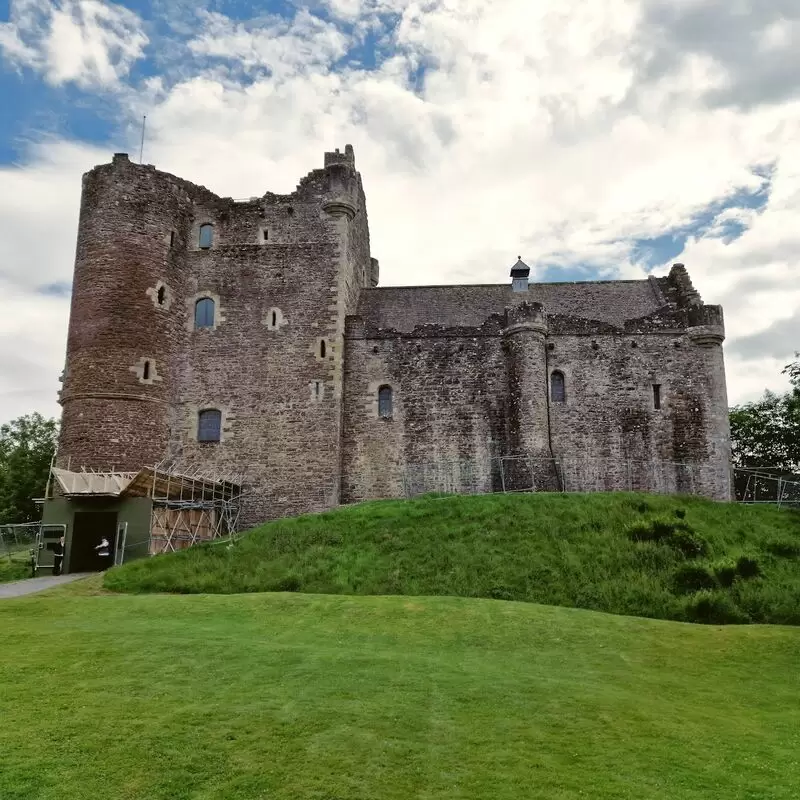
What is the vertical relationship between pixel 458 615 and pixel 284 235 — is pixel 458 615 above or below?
below

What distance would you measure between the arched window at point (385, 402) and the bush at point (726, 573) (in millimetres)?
14656

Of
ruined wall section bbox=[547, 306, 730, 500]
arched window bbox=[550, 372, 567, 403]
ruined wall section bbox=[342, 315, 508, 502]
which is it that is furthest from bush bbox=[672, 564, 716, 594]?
arched window bbox=[550, 372, 567, 403]

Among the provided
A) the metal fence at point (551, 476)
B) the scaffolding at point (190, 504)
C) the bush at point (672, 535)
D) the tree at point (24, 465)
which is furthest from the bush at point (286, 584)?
the tree at point (24, 465)

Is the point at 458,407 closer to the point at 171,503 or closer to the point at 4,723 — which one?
the point at 171,503

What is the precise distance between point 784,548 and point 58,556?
72.3ft

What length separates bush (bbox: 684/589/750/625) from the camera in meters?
17.0

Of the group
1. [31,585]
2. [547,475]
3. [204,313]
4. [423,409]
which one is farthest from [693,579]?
[204,313]

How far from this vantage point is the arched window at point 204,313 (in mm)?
31438

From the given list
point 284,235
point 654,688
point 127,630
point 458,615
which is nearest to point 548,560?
point 458,615

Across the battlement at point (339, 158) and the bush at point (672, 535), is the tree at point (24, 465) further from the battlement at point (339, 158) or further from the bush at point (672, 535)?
the bush at point (672, 535)

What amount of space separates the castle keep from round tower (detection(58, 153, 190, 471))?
0.21 feet

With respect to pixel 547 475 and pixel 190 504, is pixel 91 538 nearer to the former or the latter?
pixel 190 504

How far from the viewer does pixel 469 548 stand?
20984 mm

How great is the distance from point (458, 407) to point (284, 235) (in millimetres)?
10378
